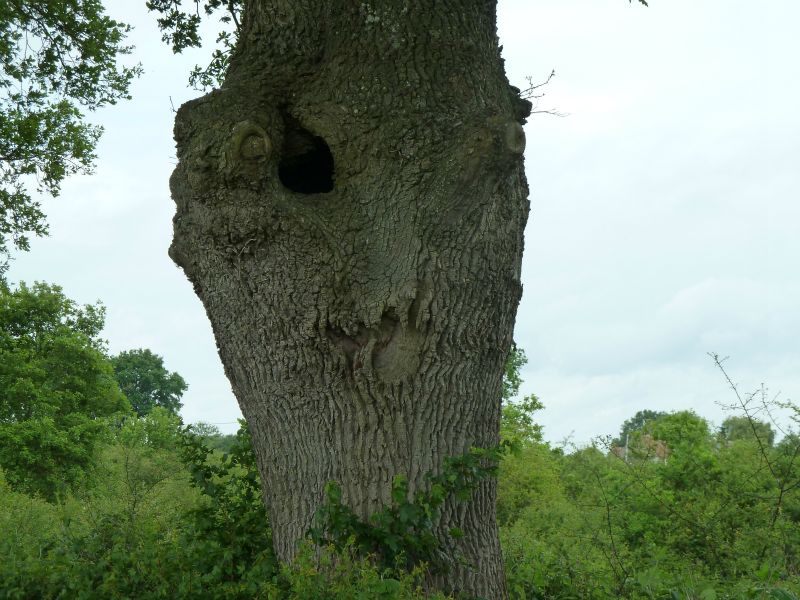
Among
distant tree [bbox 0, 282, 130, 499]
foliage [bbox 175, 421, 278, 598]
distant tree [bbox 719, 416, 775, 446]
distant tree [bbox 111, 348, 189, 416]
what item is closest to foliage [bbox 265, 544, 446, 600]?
foliage [bbox 175, 421, 278, 598]

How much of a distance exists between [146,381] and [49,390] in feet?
95.4

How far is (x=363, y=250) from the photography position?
5.46 m

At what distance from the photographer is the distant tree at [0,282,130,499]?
29.3m

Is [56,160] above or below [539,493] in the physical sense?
above

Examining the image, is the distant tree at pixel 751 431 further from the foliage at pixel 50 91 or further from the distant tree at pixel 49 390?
the distant tree at pixel 49 390

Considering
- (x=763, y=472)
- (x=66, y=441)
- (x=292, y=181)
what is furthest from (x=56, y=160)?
(x=66, y=441)

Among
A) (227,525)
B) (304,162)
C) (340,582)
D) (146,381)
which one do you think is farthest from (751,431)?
(146,381)

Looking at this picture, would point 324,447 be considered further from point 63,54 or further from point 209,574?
point 63,54

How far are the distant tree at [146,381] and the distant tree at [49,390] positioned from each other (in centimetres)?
2598

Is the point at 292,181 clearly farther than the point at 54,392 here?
No

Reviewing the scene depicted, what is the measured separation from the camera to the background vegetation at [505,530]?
5.00 metres

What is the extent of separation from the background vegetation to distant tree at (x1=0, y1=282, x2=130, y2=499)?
12370 mm

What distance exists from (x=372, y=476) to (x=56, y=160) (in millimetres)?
11995

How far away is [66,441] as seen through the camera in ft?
97.8
